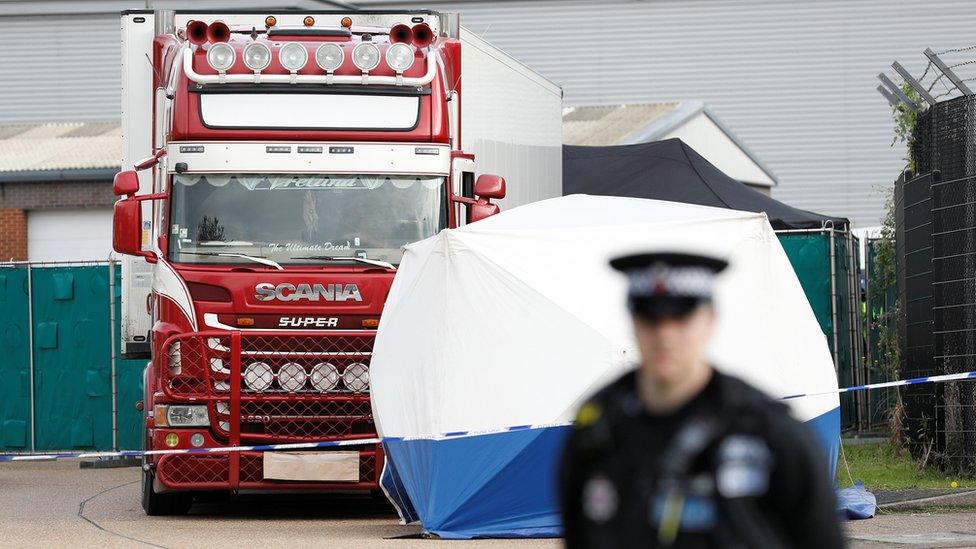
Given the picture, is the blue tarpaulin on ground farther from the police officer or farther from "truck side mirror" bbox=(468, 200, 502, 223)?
the police officer

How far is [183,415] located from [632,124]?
73.7 feet

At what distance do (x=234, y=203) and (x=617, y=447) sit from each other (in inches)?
357

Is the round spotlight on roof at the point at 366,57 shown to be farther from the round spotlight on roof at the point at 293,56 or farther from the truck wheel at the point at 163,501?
the truck wheel at the point at 163,501

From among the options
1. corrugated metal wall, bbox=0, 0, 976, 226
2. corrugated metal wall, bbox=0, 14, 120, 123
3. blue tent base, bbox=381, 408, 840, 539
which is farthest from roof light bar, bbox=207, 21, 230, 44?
corrugated metal wall, bbox=0, 14, 120, 123

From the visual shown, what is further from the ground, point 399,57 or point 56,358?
point 399,57

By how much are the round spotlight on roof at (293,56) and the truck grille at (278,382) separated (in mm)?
1960

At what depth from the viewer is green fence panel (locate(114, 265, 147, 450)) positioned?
19125mm

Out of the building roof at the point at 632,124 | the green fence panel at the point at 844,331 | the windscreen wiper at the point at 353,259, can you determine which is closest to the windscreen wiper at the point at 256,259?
the windscreen wiper at the point at 353,259

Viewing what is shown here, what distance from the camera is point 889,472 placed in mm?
14195

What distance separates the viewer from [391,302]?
37.0 ft

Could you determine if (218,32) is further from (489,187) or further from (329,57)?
(489,187)

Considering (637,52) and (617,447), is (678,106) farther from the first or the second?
(617,447)

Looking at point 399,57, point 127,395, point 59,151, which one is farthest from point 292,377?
point 59,151

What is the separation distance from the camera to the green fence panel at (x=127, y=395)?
19125mm
